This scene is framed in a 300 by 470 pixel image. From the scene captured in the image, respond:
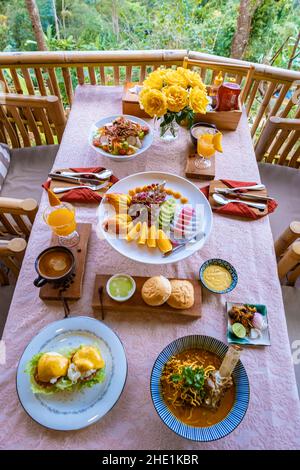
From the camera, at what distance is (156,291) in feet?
3.34

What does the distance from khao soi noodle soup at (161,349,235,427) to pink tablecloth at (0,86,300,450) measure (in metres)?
0.05

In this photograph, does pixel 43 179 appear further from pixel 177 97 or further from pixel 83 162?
pixel 177 97

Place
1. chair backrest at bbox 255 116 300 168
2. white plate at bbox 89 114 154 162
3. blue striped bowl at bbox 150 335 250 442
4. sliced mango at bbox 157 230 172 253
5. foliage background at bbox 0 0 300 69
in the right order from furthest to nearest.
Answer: foliage background at bbox 0 0 300 69, chair backrest at bbox 255 116 300 168, white plate at bbox 89 114 154 162, sliced mango at bbox 157 230 172 253, blue striped bowl at bbox 150 335 250 442

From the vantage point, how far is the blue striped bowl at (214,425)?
0.81m

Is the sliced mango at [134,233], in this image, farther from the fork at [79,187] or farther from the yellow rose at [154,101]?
the yellow rose at [154,101]

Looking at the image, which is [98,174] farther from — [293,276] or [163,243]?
[293,276]

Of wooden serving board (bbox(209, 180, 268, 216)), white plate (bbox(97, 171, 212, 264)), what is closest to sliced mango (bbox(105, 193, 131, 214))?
white plate (bbox(97, 171, 212, 264))

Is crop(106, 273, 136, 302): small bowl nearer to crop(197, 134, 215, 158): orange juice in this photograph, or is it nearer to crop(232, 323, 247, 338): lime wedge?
crop(232, 323, 247, 338): lime wedge

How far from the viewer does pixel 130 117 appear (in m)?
1.60

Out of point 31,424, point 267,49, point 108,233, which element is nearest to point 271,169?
point 108,233

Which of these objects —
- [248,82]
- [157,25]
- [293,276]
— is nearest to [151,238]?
[293,276]

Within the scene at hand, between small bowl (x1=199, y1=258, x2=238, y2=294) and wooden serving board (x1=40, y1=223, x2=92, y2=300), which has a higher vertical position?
small bowl (x1=199, y1=258, x2=238, y2=294)

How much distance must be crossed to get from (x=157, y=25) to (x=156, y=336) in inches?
213

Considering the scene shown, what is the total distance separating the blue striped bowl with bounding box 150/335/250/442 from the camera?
812mm
